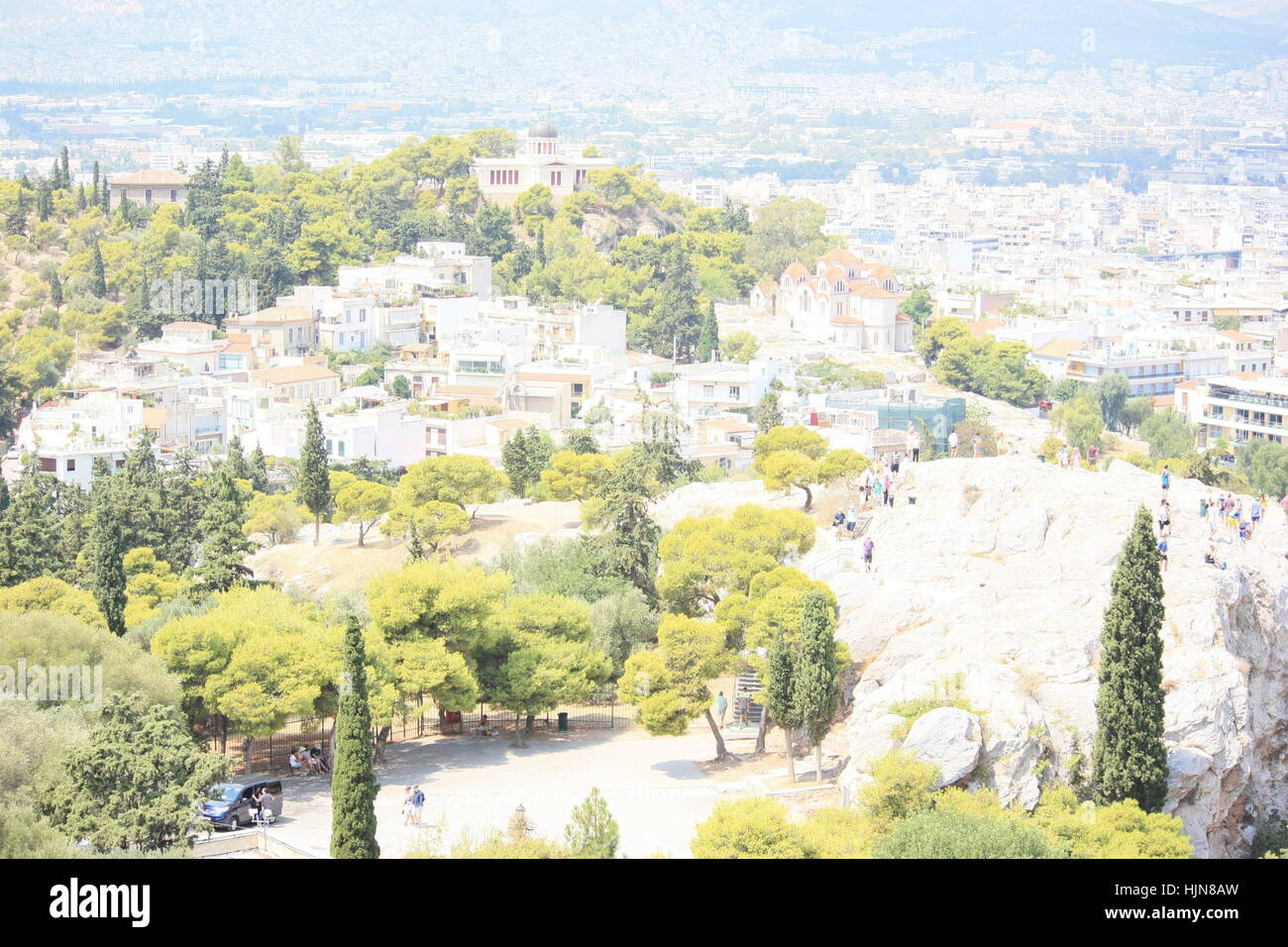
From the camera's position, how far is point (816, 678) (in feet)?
41.5

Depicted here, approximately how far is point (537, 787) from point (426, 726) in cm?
260

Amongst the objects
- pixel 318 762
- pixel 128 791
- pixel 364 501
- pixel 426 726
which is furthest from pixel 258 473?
pixel 128 791

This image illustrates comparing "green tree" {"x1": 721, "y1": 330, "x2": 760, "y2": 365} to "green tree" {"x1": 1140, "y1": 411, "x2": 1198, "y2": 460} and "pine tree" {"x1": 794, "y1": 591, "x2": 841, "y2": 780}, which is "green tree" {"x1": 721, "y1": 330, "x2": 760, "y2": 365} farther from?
"pine tree" {"x1": 794, "y1": 591, "x2": 841, "y2": 780}

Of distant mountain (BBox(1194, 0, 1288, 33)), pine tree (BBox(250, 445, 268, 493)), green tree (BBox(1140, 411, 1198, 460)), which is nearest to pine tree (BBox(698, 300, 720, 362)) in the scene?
green tree (BBox(1140, 411, 1198, 460))

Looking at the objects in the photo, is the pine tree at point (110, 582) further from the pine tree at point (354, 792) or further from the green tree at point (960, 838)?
the green tree at point (960, 838)

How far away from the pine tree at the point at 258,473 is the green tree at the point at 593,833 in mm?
19436

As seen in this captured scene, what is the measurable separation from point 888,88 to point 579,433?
16267cm

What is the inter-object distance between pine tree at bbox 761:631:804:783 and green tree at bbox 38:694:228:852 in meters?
4.03

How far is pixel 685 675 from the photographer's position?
1359cm

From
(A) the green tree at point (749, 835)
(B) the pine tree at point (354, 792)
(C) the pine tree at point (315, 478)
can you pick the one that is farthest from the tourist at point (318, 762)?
(C) the pine tree at point (315, 478)

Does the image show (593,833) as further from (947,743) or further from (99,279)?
(99,279)

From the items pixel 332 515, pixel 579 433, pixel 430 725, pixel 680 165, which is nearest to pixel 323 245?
pixel 579 433
